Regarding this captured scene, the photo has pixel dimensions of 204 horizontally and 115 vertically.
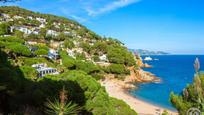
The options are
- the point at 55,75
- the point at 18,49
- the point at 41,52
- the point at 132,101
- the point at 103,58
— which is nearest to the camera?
the point at 55,75

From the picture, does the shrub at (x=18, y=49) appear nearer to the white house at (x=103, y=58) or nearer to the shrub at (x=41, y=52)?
the shrub at (x=41, y=52)

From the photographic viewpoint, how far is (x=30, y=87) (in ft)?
45.0

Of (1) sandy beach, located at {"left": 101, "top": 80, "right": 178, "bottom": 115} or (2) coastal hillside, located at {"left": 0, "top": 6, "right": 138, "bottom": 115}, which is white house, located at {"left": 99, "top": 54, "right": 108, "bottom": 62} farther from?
(1) sandy beach, located at {"left": 101, "top": 80, "right": 178, "bottom": 115}

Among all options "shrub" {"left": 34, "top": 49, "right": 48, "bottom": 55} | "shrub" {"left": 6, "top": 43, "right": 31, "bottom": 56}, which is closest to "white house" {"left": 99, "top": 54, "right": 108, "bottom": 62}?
"shrub" {"left": 34, "top": 49, "right": 48, "bottom": 55}

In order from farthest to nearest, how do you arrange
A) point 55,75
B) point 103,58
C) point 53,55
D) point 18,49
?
point 103,58, point 53,55, point 18,49, point 55,75

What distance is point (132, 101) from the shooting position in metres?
33.2

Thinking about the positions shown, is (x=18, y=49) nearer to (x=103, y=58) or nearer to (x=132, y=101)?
(x=132, y=101)

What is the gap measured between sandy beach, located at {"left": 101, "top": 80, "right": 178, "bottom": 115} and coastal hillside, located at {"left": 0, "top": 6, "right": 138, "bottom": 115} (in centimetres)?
331

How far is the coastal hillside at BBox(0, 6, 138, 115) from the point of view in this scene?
40.5 ft

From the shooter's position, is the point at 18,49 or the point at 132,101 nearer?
the point at 132,101

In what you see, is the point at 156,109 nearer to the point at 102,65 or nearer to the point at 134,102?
the point at 134,102

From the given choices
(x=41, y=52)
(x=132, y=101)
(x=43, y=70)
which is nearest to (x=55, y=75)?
(x=43, y=70)

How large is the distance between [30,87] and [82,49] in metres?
47.9

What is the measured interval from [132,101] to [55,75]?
47.1ft
